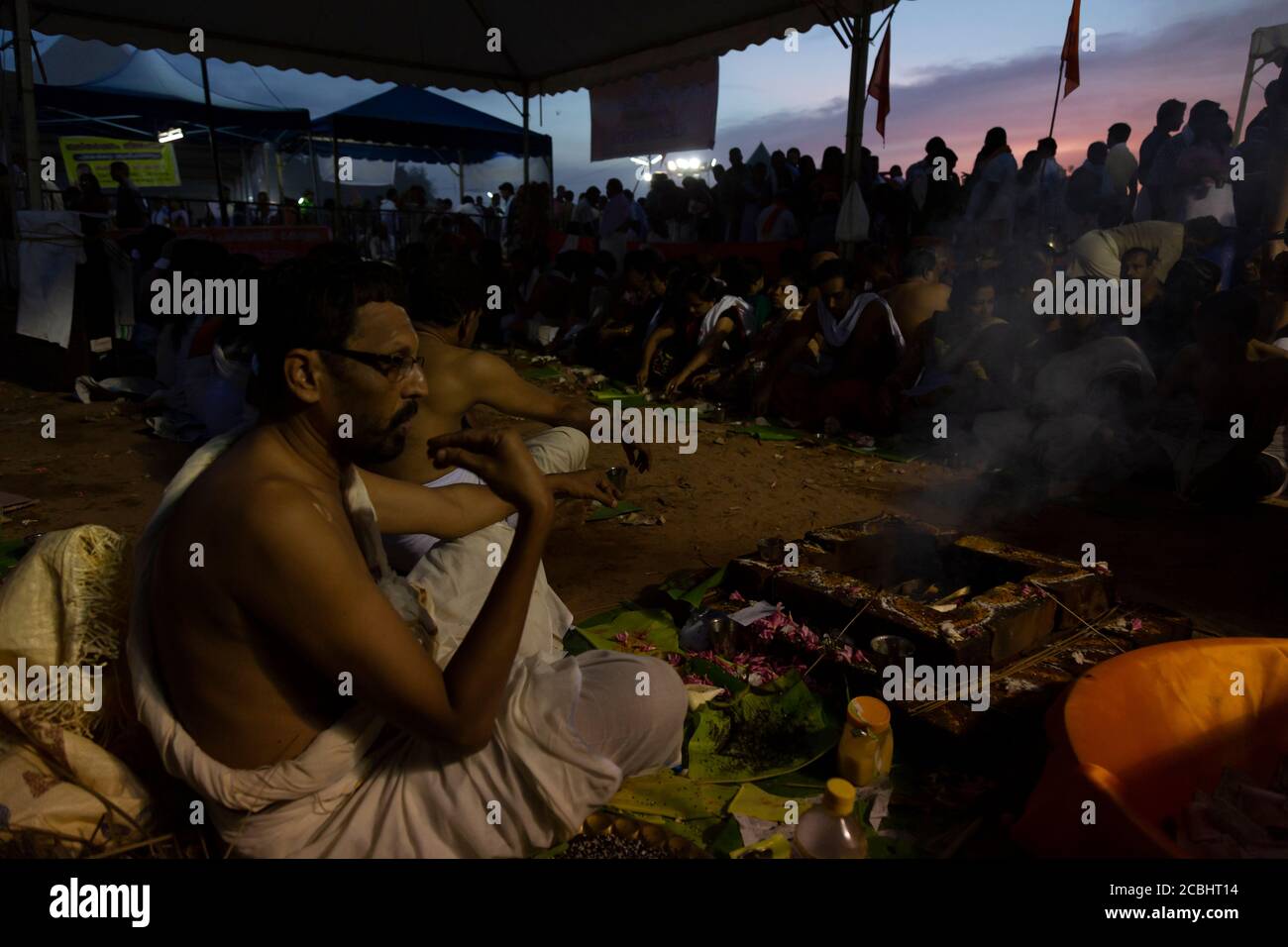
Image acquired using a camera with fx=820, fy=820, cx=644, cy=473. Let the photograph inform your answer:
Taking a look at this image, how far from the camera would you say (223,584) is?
5.31ft

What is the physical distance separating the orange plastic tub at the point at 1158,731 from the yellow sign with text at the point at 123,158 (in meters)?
20.5

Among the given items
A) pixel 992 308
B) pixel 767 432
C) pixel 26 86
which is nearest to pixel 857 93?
pixel 992 308

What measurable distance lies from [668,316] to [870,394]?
2.92 m

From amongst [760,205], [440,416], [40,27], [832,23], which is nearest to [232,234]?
[40,27]

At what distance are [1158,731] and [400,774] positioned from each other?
2.16 metres

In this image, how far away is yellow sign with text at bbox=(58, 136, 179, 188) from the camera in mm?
17766

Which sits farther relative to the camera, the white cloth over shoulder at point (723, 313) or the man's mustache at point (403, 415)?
the white cloth over shoulder at point (723, 313)

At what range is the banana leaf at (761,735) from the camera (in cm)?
288

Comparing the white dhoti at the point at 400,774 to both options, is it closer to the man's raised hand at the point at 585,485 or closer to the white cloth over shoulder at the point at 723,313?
the man's raised hand at the point at 585,485

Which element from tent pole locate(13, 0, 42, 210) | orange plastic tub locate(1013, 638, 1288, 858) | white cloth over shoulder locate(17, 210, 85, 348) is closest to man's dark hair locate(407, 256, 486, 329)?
orange plastic tub locate(1013, 638, 1288, 858)

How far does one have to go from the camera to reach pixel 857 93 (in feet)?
28.2

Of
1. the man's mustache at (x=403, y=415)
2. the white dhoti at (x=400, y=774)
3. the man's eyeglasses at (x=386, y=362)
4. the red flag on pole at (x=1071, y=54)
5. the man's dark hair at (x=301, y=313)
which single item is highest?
the red flag on pole at (x=1071, y=54)

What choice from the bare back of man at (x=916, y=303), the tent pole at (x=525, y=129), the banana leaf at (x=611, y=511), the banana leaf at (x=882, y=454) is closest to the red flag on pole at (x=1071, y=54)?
the bare back of man at (x=916, y=303)

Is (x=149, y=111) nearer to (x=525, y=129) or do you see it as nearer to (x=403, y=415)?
(x=525, y=129)
